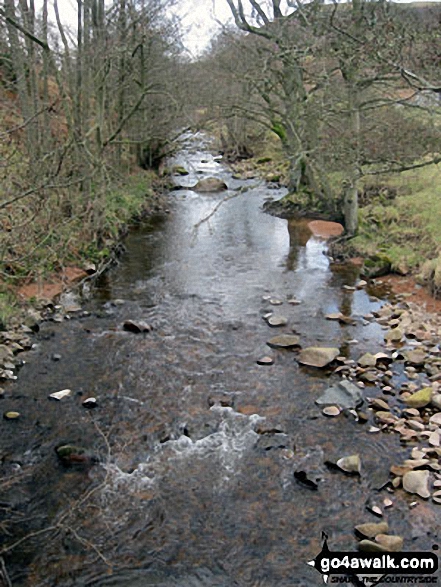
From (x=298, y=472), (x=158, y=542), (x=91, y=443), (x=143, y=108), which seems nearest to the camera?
(x=158, y=542)

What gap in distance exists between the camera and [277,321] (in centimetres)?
1097

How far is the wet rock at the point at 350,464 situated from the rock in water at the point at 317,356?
260 cm

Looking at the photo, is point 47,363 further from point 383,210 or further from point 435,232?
point 383,210

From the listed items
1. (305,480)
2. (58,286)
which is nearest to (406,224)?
(58,286)

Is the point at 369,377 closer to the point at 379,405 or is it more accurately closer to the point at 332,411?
the point at 379,405

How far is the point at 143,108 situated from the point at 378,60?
47.7 ft

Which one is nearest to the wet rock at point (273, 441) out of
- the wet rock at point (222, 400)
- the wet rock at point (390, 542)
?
the wet rock at point (222, 400)

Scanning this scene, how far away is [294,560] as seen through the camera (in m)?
5.42

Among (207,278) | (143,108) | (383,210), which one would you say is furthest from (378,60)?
(143,108)

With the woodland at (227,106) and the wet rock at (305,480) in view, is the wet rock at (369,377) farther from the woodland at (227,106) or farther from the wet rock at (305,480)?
the woodland at (227,106)

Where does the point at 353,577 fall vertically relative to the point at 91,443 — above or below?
below

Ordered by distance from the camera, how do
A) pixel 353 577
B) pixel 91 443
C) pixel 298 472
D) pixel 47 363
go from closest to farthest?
pixel 353 577 < pixel 298 472 < pixel 91 443 < pixel 47 363

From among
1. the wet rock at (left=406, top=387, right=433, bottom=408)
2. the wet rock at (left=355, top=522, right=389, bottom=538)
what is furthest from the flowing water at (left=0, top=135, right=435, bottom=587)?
the wet rock at (left=406, top=387, right=433, bottom=408)

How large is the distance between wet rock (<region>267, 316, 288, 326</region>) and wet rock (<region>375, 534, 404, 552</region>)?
5.62 metres
